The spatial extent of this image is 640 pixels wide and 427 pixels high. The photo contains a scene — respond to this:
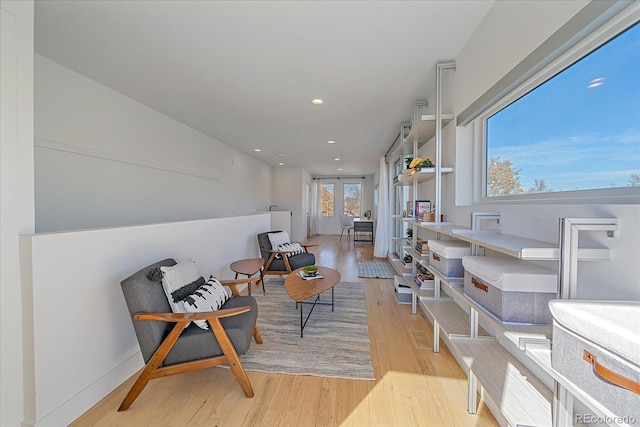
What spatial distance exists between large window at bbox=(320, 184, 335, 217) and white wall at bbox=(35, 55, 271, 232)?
6402 millimetres

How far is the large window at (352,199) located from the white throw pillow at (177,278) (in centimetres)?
878

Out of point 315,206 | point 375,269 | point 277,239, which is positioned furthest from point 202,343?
point 315,206

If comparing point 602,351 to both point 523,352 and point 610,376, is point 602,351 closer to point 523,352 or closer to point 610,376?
point 610,376

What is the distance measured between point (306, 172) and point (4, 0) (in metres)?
7.89

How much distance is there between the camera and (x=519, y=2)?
138 cm

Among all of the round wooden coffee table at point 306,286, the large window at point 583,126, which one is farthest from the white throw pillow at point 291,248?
the large window at point 583,126

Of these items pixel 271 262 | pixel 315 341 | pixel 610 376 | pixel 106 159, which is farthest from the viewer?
pixel 271 262

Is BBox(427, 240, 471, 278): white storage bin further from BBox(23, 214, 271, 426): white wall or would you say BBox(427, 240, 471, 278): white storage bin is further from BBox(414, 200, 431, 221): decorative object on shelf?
BBox(23, 214, 271, 426): white wall

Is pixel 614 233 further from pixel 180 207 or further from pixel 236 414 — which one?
pixel 180 207

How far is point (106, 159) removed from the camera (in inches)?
112

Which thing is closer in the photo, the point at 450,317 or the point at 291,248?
the point at 450,317

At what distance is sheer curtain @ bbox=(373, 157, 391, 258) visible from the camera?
5559 mm

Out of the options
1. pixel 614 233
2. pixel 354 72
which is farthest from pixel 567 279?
pixel 354 72

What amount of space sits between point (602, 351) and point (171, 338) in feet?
6.15
